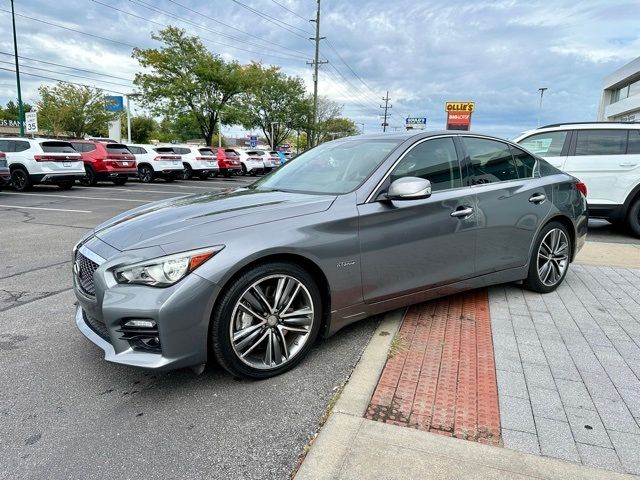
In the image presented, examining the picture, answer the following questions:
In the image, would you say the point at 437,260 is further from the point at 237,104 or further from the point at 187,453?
the point at 237,104

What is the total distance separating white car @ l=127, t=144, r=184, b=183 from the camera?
64.8 feet

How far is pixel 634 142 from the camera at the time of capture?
7.35 m

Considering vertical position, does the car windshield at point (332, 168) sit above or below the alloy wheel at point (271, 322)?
above

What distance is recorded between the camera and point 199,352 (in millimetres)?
2494

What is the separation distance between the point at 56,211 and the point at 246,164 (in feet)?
58.6

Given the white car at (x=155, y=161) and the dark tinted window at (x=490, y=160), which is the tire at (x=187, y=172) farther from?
the dark tinted window at (x=490, y=160)

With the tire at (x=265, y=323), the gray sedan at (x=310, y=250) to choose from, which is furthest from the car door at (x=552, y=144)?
the tire at (x=265, y=323)

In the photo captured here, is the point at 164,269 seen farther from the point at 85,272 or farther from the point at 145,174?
the point at 145,174

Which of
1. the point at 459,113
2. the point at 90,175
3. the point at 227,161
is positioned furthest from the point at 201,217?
the point at 459,113

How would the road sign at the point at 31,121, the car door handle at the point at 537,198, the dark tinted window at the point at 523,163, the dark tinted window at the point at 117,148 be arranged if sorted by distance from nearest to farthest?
the car door handle at the point at 537,198 → the dark tinted window at the point at 523,163 → the dark tinted window at the point at 117,148 → the road sign at the point at 31,121

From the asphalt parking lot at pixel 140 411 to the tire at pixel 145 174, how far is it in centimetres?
1722

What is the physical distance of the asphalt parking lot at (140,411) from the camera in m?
2.08

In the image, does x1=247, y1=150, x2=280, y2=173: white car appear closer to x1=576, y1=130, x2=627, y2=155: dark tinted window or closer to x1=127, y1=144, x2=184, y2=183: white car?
x1=127, y1=144, x2=184, y2=183: white car

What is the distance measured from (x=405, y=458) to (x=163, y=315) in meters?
1.39
